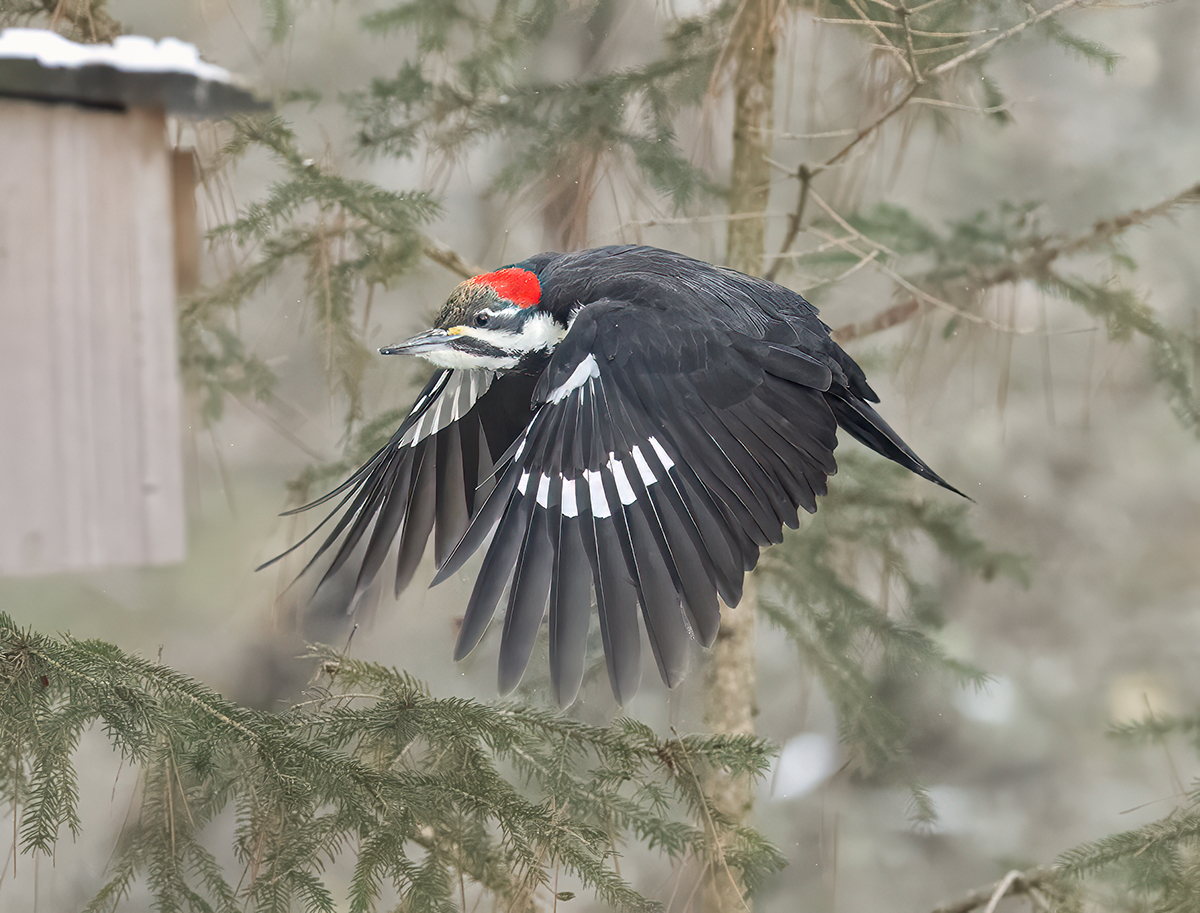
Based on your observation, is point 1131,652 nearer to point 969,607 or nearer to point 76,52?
point 969,607

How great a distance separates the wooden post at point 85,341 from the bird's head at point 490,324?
526 mm

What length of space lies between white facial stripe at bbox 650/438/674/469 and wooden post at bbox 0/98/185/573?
86 cm

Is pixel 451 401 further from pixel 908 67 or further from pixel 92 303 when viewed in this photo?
pixel 908 67

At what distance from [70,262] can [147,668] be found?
69 cm

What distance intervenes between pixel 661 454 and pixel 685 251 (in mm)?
1418

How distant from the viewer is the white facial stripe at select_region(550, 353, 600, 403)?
1.32 meters

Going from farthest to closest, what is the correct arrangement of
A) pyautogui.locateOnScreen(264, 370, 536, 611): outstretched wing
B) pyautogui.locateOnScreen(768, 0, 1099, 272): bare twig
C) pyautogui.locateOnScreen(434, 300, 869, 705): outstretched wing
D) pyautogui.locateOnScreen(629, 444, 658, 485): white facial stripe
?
pyautogui.locateOnScreen(768, 0, 1099, 272): bare twig, pyautogui.locateOnScreen(264, 370, 536, 611): outstretched wing, pyautogui.locateOnScreen(629, 444, 658, 485): white facial stripe, pyautogui.locateOnScreen(434, 300, 869, 705): outstretched wing

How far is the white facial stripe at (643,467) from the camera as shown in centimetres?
126

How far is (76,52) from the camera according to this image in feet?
4.97

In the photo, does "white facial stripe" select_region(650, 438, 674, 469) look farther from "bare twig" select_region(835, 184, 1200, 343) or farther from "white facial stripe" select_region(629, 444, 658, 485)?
"bare twig" select_region(835, 184, 1200, 343)

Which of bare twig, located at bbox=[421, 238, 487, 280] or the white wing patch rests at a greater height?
bare twig, located at bbox=[421, 238, 487, 280]

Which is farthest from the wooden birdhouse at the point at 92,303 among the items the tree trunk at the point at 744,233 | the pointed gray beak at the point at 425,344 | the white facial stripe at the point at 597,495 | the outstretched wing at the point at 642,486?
the tree trunk at the point at 744,233

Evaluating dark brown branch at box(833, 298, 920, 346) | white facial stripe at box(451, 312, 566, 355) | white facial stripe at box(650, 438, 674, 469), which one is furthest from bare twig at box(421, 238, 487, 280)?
white facial stripe at box(650, 438, 674, 469)

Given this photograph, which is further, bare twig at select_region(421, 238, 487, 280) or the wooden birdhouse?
bare twig at select_region(421, 238, 487, 280)
